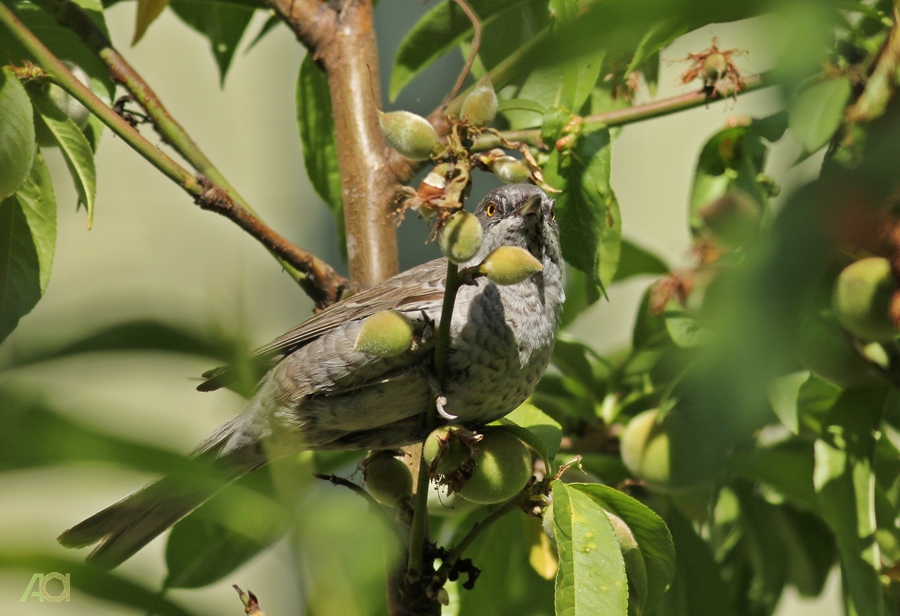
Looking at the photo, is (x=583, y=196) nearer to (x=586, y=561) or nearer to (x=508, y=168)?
(x=508, y=168)

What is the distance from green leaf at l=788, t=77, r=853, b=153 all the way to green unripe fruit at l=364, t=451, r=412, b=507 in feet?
3.49

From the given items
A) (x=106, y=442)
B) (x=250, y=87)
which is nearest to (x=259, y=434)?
(x=106, y=442)

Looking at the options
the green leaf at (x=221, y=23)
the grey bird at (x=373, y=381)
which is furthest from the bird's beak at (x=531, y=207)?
the green leaf at (x=221, y=23)

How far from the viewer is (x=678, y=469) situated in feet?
7.10

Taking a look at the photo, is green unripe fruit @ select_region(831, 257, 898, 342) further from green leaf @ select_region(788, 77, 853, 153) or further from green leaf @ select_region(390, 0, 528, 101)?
green leaf @ select_region(390, 0, 528, 101)

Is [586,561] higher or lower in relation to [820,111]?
lower

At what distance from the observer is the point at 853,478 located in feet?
6.49

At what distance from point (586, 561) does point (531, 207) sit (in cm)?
142

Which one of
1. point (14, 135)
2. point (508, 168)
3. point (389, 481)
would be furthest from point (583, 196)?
point (14, 135)

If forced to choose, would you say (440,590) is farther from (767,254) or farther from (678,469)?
(767,254)

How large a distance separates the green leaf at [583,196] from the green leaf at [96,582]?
1.44 metres

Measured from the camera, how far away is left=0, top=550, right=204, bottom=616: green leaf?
2.02 feet

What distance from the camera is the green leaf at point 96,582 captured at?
2.02 ft

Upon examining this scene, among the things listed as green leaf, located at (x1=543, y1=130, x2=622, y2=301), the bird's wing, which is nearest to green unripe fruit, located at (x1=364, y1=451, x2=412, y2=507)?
the bird's wing
